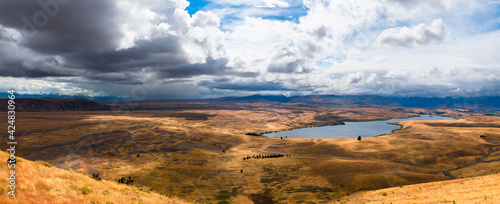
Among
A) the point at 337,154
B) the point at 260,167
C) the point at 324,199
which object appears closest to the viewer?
the point at 324,199

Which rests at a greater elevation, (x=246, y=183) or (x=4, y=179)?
(x=4, y=179)

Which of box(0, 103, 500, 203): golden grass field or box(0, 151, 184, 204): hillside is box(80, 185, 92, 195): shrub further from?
box(0, 103, 500, 203): golden grass field

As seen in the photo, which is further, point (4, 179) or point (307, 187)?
point (307, 187)

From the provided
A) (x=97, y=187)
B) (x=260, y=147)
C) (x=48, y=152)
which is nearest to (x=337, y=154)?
(x=260, y=147)

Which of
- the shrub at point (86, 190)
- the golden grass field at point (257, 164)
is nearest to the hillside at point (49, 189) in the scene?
the shrub at point (86, 190)

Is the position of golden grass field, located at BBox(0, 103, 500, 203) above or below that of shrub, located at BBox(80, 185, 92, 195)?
below

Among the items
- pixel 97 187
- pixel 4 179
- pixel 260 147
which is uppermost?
pixel 4 179

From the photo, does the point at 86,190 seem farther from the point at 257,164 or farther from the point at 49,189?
the point at 257,164

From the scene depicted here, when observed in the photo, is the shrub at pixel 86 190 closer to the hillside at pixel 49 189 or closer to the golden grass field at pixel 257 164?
the hillside at pixel 49 189

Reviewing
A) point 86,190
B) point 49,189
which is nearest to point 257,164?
point 86,190

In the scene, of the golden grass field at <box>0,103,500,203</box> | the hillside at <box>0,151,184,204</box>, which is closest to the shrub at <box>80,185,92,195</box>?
the hillside at <box>0,151,184,204</box>

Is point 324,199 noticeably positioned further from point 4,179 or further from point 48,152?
point 48,152
